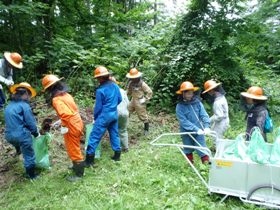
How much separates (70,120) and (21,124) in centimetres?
90

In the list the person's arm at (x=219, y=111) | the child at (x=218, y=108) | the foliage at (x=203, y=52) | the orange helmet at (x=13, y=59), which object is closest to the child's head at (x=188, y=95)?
the child at (x=218, y=108)

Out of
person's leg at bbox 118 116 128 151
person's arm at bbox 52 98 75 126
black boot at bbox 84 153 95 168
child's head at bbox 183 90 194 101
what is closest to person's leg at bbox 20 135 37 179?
person's arm at bbox 52 98 75 126

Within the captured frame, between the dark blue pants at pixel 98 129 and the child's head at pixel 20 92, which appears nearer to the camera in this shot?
the child's head at pixel 20 92

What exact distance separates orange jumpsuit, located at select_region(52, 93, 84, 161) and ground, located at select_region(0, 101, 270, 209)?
580 millimetres

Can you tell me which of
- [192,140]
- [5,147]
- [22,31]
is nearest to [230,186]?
[192,140]

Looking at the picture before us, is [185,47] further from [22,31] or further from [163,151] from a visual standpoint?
[22,31]

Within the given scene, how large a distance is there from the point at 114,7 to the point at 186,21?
375 cm

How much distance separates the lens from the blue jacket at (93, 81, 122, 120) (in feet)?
18.8

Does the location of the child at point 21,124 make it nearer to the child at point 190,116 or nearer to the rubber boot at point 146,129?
the child at point 190,116

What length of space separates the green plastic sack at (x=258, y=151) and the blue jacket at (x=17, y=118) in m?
3.61

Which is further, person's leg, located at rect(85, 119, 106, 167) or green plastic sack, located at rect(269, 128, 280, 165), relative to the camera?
person's leg, located at rect(85, 119, 106, 167)

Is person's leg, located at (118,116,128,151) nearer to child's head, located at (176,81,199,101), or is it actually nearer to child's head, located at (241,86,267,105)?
child's head, located at (176,81,199,101)

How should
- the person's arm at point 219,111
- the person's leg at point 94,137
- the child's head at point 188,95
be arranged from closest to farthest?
the child's head at point 188,95 → the person's leg at point 94,137 → the person's arm at point 219,111

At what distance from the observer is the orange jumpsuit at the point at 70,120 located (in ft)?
16.5
